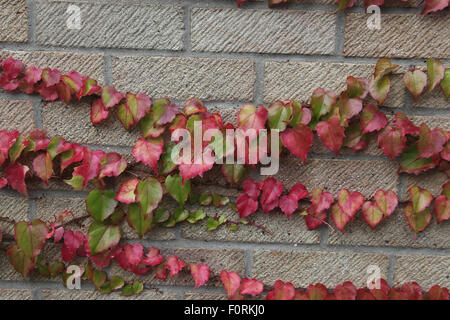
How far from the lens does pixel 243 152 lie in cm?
85

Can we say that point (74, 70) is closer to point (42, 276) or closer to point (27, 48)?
point (27, 48)

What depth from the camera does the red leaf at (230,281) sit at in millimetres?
927

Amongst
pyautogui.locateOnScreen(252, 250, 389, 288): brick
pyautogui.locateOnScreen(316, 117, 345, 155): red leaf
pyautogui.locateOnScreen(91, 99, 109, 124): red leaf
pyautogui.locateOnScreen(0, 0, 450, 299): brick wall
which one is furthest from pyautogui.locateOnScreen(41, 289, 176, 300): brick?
pyautogui.locateOnScreen(316, 117, 345, 155): red leaf

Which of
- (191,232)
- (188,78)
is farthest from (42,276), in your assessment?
(188,78)

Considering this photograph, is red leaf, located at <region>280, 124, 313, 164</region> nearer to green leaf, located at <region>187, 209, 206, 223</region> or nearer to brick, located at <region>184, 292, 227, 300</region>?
green leaf, located at <region>187, 209, 206, 223</region>

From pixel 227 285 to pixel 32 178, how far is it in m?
0.59

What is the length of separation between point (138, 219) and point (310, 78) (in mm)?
567

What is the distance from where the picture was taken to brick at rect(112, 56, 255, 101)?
34.8 inches

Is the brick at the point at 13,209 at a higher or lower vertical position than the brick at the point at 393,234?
higher

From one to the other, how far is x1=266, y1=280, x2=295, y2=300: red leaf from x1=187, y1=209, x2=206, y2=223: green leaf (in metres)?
0.27

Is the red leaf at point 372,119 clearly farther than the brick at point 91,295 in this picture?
No

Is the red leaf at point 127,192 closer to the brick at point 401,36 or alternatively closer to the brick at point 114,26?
the brick at point 114,26

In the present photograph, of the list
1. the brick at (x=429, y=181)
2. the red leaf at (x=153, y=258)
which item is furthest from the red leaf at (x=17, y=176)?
the brick at (x=429, y=181)

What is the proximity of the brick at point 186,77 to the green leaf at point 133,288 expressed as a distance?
1.68ft
